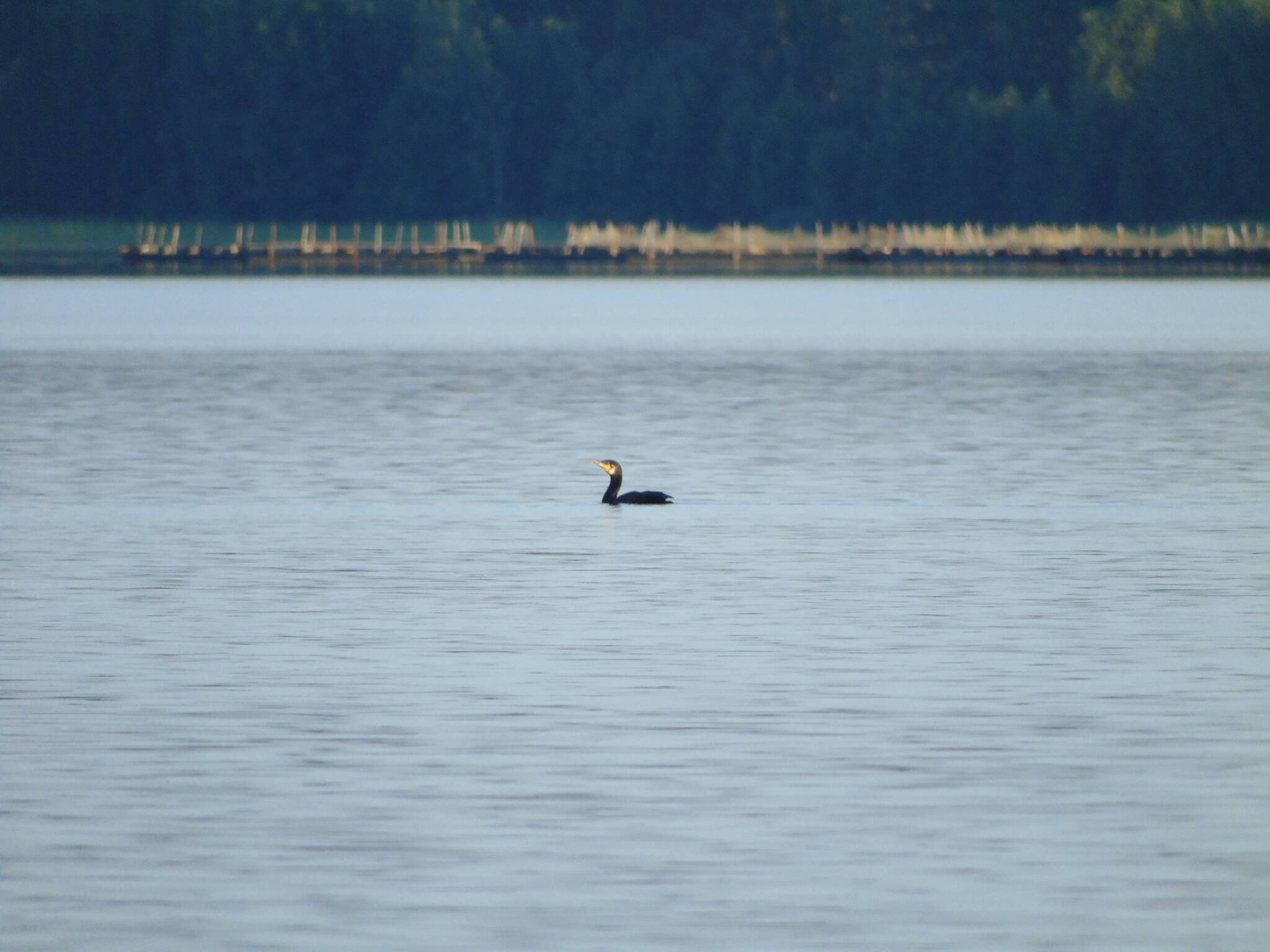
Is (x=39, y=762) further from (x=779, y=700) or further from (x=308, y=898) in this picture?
(x=779, y=700)

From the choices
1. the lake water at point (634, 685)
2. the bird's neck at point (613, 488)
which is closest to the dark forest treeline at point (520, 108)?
the lake water at point (634, 685)

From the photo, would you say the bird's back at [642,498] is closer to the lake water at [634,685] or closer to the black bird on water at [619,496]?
the black bird on water at [619,496]

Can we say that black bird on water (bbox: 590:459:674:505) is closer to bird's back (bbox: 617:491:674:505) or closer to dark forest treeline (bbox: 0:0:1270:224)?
bird's back (bbox: 617:491:674:505)

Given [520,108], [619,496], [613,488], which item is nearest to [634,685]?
[613,488]

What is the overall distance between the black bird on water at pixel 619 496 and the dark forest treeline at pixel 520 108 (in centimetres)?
8947

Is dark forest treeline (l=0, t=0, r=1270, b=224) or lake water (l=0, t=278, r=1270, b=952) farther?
dark forest treeline (l=0, t=0, r=1270, b=224)

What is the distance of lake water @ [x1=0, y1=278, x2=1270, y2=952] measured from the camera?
1022 cm

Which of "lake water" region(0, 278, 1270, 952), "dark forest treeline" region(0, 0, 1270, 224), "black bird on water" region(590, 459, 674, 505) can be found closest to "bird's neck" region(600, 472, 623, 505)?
"black bird on water" region(590, 459, 674, 505)

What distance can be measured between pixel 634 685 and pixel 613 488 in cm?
940

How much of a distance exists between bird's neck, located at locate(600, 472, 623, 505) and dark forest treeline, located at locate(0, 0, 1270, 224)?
294 ft

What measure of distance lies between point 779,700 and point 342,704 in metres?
2.35

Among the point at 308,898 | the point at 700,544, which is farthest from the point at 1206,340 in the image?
the point at 308,898

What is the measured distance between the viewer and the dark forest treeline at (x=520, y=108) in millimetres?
115188

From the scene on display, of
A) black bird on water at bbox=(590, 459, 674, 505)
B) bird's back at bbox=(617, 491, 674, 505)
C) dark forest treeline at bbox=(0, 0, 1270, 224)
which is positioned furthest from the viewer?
dark forest treeline at bbox=(0, 0, 1270, 224)
